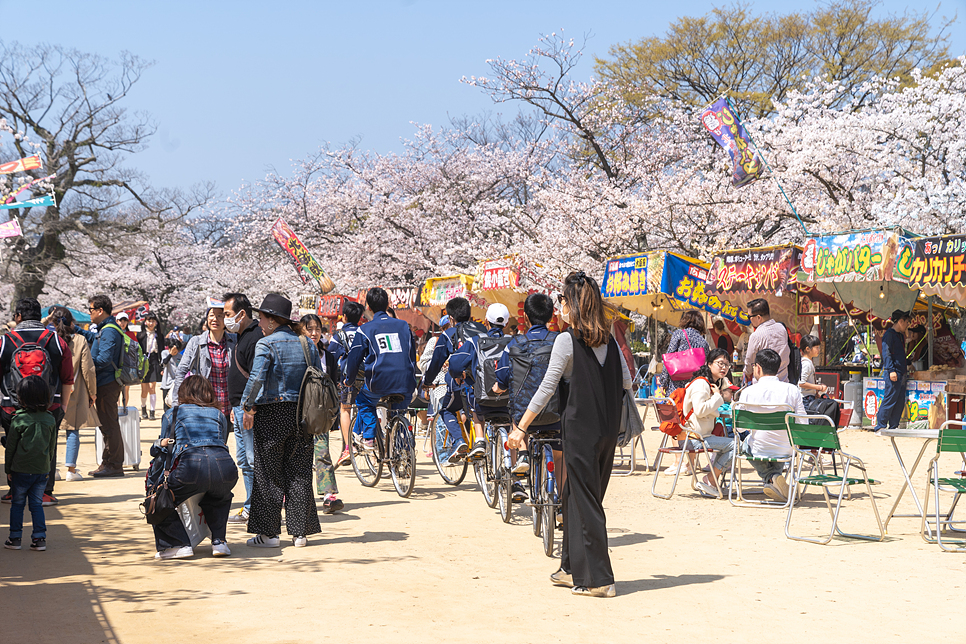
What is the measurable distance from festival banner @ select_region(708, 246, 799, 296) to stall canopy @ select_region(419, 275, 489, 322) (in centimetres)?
628

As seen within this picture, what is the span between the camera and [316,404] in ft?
19.5

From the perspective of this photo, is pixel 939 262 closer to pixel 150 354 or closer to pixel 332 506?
pixel 332 506

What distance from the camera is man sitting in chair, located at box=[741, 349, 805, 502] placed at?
7375 millimetres

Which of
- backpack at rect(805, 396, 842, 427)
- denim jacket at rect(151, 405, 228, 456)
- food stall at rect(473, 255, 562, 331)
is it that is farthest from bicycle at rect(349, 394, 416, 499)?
food stall at rect(473, 255, 562, 331)

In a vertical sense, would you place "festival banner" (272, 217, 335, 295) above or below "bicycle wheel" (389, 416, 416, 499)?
above

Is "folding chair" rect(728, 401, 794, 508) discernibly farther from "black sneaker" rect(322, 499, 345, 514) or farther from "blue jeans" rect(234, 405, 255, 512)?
"blue jeans" rect(234, 405, 255, 512)

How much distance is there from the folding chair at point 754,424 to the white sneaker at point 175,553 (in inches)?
165

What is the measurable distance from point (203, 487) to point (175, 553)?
50cm

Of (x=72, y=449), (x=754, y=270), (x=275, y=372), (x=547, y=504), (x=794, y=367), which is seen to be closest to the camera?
(x=547, y=504)

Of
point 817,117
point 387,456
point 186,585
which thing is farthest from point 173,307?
point 186,585

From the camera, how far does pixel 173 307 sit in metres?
43.4

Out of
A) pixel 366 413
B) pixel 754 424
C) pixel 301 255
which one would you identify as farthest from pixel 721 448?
pixel 301 255

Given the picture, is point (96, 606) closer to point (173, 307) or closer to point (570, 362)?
point (570, 362)

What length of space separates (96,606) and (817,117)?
21.7 meters
